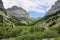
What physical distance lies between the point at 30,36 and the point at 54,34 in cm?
959

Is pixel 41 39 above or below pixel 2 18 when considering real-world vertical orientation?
below

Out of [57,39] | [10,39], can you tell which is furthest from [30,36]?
[10,39]

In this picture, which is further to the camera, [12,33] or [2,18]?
[2,18]

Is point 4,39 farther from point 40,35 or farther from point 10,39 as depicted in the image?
point 40,35

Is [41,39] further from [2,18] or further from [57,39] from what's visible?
[2,18]

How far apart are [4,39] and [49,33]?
105 ft

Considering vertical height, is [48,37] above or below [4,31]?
below

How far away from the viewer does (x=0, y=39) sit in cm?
9975

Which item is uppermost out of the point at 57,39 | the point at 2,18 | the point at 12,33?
the point at 2,18

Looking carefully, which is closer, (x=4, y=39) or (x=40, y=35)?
(x=40, y=35)

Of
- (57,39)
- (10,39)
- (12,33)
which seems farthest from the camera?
(12,33)

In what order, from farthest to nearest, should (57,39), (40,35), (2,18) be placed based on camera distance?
1. (2,18)
2. (40,35)
3. (57,39)

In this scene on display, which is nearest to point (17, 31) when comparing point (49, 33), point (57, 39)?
point (49, 33)

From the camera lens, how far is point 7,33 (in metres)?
106
